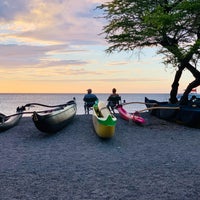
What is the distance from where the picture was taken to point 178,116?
822 inches

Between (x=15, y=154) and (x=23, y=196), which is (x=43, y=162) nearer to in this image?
(x=15, y=154)

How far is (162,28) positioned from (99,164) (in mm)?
12705

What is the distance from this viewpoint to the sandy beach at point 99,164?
7.90 metres

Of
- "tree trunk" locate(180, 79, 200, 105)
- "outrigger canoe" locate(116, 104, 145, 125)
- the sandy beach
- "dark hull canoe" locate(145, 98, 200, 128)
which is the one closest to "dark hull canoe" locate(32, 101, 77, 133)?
the sandy beach

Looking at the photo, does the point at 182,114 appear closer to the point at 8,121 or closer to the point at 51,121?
the point at 51,121

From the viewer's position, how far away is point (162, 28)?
21.3 metres

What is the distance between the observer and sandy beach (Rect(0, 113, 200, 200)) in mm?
7902

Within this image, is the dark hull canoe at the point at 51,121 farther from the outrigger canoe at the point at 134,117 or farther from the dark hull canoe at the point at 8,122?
the outrigger canoe at the point at 134,117

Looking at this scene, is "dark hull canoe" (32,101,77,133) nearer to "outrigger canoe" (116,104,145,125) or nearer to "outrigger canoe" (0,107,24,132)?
"outrigger canoe" (0,107,24,132)

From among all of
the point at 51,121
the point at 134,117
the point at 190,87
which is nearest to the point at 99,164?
the point at 51,121

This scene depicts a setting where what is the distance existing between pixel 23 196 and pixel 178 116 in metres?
14.6

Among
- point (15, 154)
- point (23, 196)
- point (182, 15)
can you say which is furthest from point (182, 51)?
point (23, 196)

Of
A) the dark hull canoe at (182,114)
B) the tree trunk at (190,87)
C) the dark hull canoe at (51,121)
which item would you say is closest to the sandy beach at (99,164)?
the dark hull canoe at (51,121)

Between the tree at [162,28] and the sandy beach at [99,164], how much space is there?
634 cm
